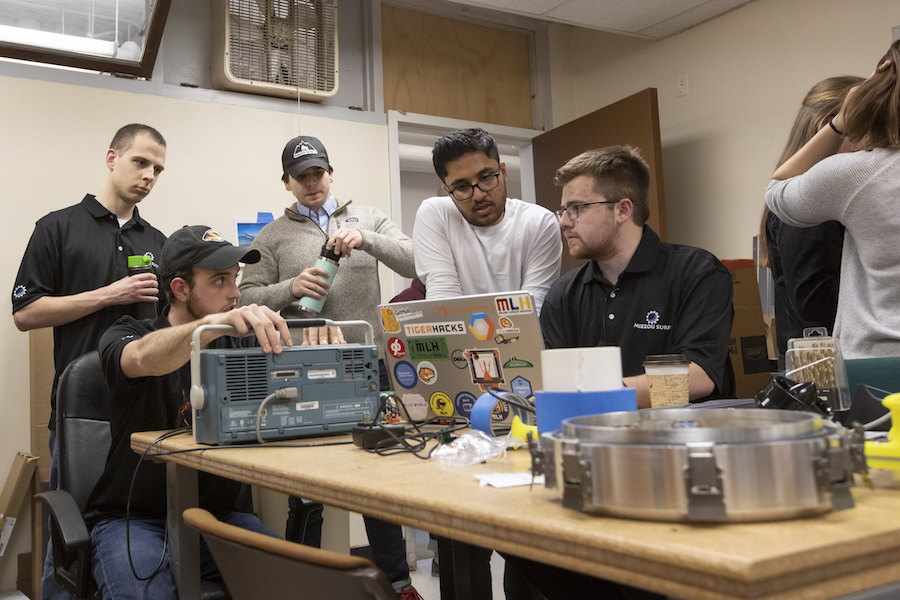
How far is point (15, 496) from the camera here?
2.77 m

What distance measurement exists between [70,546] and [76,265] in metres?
1.51

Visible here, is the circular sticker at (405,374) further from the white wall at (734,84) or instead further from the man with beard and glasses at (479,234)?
the white wall at (734,84)

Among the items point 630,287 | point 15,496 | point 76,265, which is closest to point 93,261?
point 76,265

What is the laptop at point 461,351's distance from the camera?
1.29 metres

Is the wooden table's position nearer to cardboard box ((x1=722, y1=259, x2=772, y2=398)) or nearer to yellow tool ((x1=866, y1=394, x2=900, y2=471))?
yellow tool ((x1=866, y1=394, x2=900, y2=471))

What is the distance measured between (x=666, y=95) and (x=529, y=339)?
134 inches

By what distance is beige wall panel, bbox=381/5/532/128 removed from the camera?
13.8 ft

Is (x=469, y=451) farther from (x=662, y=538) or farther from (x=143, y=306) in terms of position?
(x=143, y=306)

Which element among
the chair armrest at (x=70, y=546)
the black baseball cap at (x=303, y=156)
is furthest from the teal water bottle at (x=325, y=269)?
the black baseball cap at (x=303, y=156)

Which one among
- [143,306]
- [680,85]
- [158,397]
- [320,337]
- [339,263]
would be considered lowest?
[158,397]

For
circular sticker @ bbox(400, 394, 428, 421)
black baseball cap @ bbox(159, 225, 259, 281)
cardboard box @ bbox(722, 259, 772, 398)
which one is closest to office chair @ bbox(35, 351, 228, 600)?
black baseball cap @ bbox(159, 225, 259, 281)

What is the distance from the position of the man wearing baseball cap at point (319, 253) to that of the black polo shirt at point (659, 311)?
771 mm

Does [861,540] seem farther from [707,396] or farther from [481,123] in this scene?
[481,123]

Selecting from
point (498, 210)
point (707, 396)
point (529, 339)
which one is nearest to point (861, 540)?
point (529, 339)
